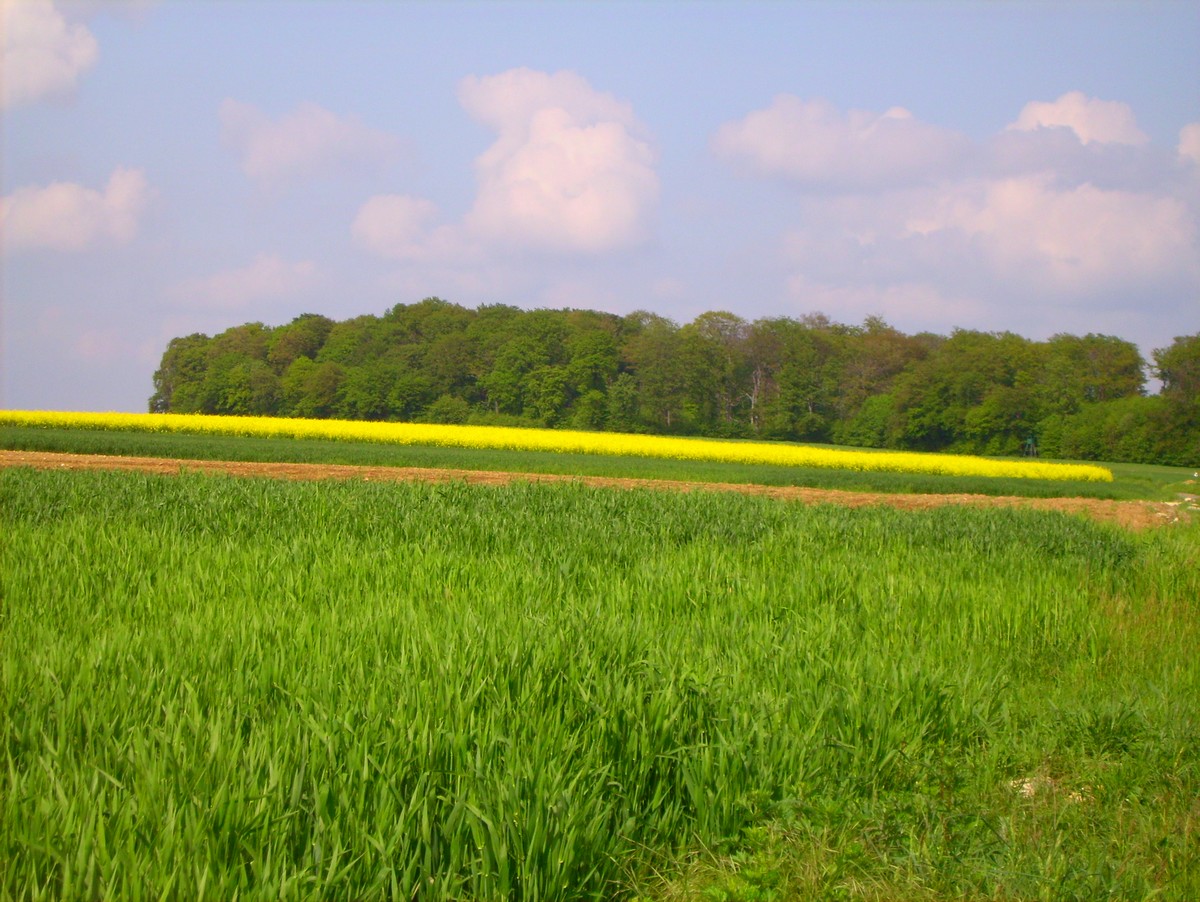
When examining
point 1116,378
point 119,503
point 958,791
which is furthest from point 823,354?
point 958,791

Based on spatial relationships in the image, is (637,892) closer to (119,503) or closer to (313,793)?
(313,793)

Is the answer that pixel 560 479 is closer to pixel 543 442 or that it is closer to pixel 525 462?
pixel 525 462

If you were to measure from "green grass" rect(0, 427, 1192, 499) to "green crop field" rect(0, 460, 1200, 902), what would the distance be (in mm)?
21513

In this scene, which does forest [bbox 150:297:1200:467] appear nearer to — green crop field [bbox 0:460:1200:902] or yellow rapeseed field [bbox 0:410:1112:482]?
yellow rapeseed field [bbox 0:410:1112:482]

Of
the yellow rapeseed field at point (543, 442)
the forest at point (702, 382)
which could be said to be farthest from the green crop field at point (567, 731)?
the forest at point (702, 382)

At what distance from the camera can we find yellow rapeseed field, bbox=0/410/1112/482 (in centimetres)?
4031

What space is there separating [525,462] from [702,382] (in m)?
42.5

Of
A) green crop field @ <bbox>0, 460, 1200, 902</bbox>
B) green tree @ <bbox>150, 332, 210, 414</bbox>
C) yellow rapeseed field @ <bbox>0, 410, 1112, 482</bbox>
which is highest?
green tree @ <bbox>150, 332, 210, 414</bbox>

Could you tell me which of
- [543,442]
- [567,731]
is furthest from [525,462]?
[567,731]

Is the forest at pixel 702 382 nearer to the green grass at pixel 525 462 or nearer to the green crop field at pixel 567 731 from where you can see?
the green grass at pixel 525 462

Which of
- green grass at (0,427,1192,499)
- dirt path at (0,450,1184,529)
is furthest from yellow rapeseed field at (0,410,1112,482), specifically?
dirt path at (0,450,1184,529)

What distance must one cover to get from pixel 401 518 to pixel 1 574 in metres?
4.95

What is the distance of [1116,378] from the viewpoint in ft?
211

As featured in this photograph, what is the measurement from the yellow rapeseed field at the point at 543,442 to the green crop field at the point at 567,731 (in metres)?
31.9
